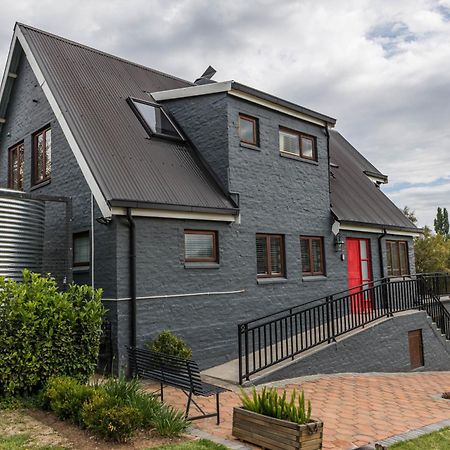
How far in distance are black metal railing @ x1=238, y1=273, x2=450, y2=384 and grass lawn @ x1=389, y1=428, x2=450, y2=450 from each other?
341cm

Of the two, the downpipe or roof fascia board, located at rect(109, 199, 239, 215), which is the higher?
roof fascia board, located at rect(109, 199, 239, 215)

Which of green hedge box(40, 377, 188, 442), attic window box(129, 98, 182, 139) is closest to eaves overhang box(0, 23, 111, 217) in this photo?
attic window box(129, 98, 182, 139)

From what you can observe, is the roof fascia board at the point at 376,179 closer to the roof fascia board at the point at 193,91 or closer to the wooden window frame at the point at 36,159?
the roof fascia board at the point at 193,91

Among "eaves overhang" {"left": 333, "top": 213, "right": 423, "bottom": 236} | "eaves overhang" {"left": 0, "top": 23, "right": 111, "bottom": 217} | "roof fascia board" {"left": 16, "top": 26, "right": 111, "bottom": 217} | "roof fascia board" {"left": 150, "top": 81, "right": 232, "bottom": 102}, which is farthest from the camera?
"eaves overhang" {"left": 333, "top": 213, "right": 423, "bottom": 236}

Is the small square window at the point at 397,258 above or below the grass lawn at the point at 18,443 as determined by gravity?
above

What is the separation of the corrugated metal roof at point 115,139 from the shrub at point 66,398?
3475mm

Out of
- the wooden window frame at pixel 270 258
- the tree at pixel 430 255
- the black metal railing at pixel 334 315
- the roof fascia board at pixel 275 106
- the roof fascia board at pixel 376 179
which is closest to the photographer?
the black metal railing at pixel 334 315

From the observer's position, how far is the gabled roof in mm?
9852

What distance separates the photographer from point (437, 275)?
15688 millimetres

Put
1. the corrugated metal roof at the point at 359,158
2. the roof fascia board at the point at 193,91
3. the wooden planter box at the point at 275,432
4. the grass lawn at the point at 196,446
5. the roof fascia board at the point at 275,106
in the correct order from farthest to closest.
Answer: the corrugated metal roof at the point at 359,158
the roof fascia board at the point at 275,106
the roof fascia board at the point at 193,91
the grass lawn at the point at 196,446
the wooden planter box at the point at 275,432

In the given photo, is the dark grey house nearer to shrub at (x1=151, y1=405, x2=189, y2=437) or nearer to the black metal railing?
the black metal railing

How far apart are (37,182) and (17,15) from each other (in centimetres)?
470

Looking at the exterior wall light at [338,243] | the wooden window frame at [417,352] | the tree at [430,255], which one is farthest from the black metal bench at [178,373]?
the tree at [430,255]

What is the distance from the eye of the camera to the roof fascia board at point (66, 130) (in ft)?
30.8
